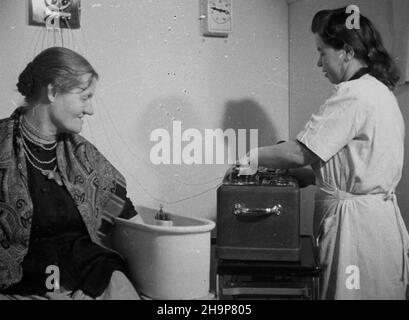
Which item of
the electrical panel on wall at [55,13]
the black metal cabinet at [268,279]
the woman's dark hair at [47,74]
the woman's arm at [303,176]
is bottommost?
→ the black metal cabinet at [268,279]

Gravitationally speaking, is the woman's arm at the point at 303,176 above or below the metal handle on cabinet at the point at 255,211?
above

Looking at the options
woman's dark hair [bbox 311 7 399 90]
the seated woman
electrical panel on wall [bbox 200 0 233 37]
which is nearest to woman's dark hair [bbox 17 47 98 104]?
the seated woman

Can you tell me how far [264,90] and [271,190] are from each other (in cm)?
31

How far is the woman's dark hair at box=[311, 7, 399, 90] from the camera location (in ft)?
3.98

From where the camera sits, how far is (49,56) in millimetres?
1186

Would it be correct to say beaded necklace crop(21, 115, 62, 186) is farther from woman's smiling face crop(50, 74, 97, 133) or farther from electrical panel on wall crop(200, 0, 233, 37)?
electrical panel on wall crop(200, 0, 233, 37)

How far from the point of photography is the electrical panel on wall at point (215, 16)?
128 centimetres

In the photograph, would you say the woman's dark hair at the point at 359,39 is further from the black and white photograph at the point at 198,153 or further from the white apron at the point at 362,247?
the white apron at the point at 362,247

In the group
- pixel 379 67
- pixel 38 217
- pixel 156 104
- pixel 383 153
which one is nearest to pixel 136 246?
pixel 38 217

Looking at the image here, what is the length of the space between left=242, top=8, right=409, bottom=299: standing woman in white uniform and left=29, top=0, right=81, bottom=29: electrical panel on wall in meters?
0.53

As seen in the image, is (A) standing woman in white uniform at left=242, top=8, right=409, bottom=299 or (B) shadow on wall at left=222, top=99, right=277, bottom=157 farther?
(B) shadow on wall at left=222, top=99, right=277, bottom=157

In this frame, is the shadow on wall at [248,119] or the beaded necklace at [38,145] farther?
the shadow on wall at [248,119]

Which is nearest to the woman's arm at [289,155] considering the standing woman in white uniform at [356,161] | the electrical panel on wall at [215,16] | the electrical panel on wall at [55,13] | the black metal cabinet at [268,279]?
the standing woman in white uniform at [356,161]

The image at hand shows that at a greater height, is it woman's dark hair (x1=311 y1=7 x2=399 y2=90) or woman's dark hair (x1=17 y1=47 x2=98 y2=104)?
woman's dark hair (x1=311 y1=7 x2=399 y2=90)
